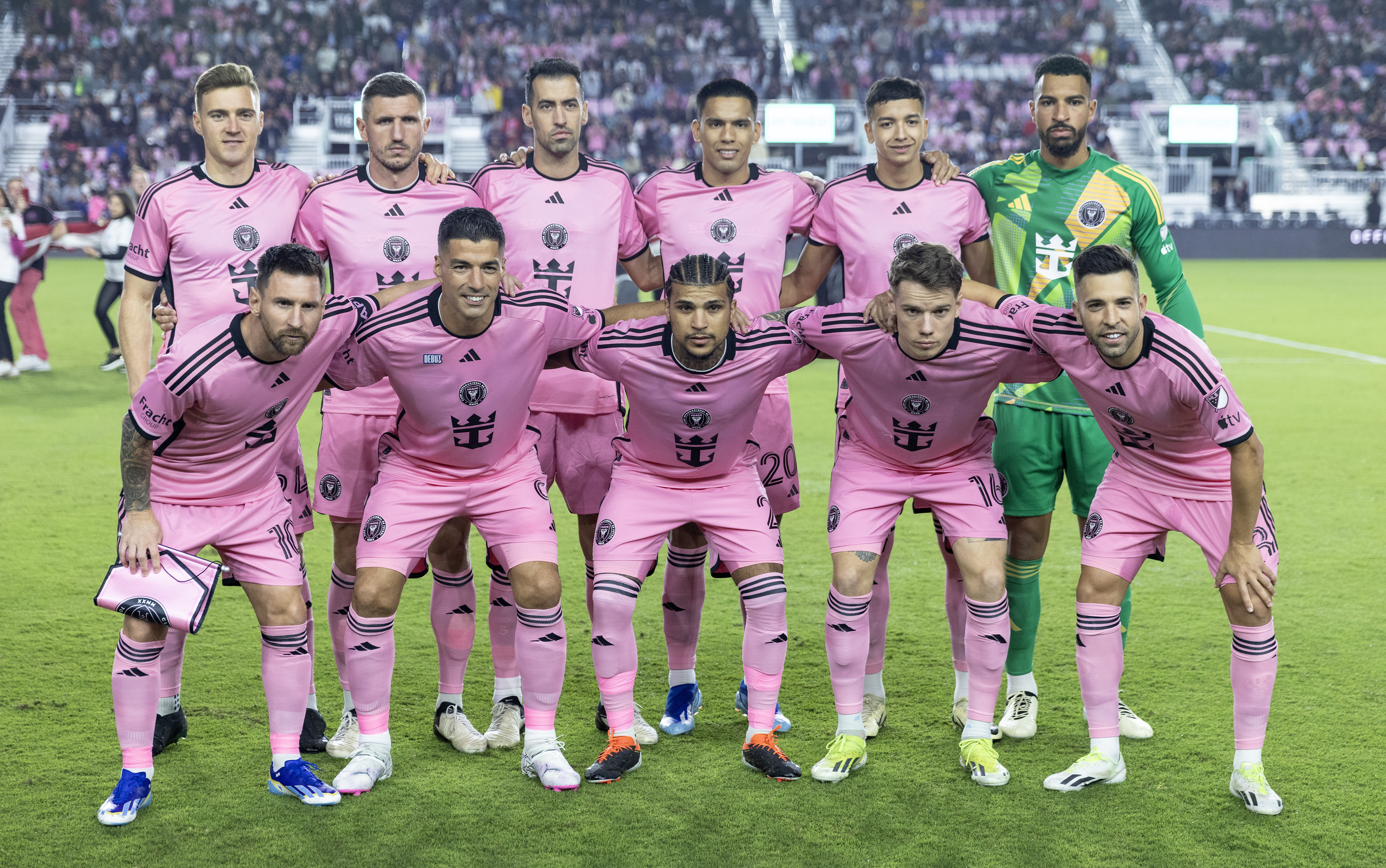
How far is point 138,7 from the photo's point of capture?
1415 inches

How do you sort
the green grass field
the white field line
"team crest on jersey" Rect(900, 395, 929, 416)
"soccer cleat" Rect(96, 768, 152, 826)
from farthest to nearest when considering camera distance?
the white field line < "team crest on jersey" Rect(900, 395, 929, 416) < "soccer cleat" Rect(96, 768, 152, 826) < the green grass field

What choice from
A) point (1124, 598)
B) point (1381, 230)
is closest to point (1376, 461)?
point (1124, 598)

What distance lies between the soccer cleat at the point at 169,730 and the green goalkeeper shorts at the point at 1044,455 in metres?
3.33

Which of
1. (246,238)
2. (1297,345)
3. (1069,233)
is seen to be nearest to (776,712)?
(1069,233)

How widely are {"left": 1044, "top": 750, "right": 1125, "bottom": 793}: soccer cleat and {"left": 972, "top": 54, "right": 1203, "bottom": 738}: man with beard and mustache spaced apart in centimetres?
52

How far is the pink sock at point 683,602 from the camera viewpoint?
16.7 feet

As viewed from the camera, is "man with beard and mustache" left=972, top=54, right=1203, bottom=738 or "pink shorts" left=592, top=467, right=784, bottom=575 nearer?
"pink shorts" left=592, top=467, right=784, bottom=575

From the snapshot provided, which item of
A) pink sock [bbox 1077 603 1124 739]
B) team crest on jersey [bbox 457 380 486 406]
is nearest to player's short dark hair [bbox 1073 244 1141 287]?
pink sock [bbox 1077 603 1124 739]

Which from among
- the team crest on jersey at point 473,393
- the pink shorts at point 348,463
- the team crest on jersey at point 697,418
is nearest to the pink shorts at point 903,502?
the team crest on jersey at point 697,418

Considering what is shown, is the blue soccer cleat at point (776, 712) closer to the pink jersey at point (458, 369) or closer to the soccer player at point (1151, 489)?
the soccer player at point (1151, 489)

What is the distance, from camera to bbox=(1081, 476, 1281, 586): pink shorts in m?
4.41

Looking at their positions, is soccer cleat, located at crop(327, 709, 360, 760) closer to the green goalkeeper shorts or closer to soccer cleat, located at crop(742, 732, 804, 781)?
soccer cleat, located at crop(742, 732, 804, 781)

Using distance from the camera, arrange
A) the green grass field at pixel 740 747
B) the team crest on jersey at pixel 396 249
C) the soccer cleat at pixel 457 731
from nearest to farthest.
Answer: the green grass field at pixel 740 747 < the soccer cleat at pixel 457 731 < the team crest on jersey at pixel 396 249

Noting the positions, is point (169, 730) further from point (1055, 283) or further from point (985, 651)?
point (1055, 283)
